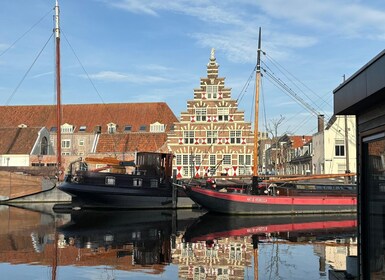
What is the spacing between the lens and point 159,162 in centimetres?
3394

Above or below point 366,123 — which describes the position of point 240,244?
below

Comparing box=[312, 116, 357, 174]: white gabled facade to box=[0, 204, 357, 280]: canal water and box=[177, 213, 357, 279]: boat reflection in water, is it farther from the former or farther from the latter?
box=[0, 204, 357, 280]: canal water

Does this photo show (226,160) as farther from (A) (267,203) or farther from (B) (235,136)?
(A) (267,203)

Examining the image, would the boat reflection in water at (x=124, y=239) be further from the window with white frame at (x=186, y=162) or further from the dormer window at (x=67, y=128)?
the dormer window at (x=67, y=128)

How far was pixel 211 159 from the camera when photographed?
49.0 meters

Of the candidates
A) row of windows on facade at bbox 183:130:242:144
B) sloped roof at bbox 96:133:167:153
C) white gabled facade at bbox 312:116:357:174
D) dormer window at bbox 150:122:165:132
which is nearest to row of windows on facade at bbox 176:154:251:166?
row of windows on facade at bbox 183:130:242:144

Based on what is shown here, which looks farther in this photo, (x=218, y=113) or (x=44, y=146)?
(x=44, y=146)

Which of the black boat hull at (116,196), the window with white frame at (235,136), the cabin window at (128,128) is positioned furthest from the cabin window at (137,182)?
the cabin window at (128,128)

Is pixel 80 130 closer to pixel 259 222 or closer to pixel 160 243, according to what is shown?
pixel 259 222

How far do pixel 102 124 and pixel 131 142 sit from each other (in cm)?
717

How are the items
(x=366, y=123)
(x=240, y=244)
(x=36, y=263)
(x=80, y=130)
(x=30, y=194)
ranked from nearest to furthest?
(x=366, y=123) < (x=36, y=263) < (x=240, y=244) < (x=30, y=194) < (x=80, y=130)

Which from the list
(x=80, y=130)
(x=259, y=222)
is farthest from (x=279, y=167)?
(x=259, y=222)

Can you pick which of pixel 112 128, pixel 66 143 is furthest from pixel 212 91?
pixel 66 143

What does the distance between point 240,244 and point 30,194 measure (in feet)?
84.1
